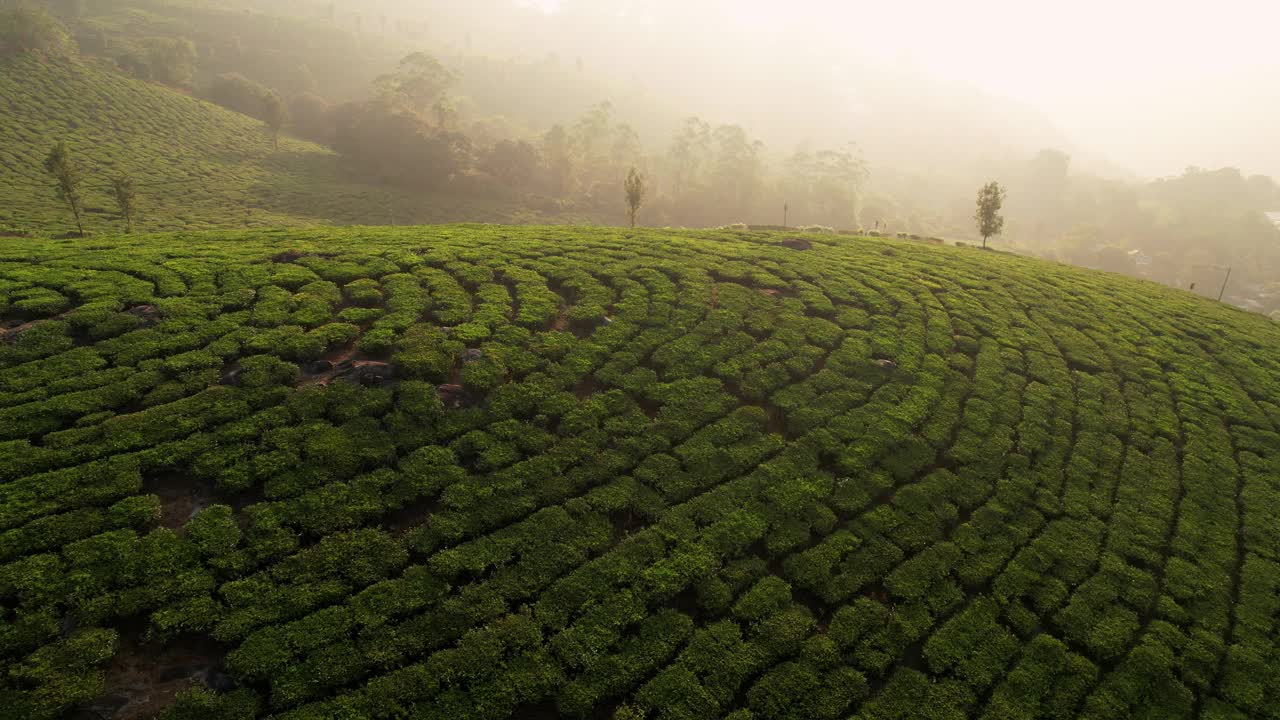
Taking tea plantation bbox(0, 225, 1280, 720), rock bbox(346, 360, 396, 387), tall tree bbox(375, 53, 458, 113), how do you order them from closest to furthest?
tea plantation bbox(0, 225, 1280, 720) → rock bbox(346, 360, 396, 387) → tall tree bbox(375, 53, 458, 113)

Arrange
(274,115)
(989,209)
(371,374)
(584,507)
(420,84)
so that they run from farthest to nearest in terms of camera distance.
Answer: (420,84) → (274,115) → (989,209) → (371,374) → (584,507)

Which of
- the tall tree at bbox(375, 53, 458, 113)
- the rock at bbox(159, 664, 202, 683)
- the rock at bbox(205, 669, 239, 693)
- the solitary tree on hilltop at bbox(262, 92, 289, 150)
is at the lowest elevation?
the rock at bbox(205, 669, 239, 693)

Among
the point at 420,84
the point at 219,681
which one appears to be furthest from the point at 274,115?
the point at 219,681

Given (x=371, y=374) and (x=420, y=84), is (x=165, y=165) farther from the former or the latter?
(x=371, y=374)

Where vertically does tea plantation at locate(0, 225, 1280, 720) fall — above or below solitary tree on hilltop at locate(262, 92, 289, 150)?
below

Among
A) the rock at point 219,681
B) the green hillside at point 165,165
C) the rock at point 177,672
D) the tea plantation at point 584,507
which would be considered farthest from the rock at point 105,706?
the green hillside at point 165,165

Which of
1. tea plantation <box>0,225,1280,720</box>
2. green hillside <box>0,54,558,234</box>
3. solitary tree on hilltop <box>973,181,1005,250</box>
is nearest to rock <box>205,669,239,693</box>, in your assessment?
tea plantation <box>0,225,1280,720</box>

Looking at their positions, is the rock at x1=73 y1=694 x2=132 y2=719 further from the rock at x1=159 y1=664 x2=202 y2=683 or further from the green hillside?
the green hillside
